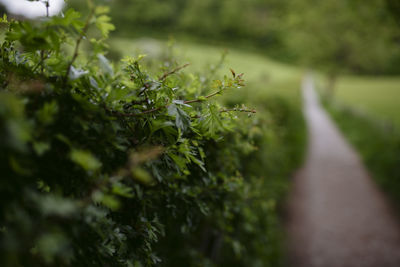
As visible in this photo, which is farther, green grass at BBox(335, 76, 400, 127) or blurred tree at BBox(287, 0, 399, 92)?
green grass at BBox(335, 76, 400, 127)

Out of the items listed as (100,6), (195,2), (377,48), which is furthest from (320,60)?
(195,2)

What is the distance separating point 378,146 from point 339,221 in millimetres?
5561

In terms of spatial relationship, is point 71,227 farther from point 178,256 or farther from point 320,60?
point 320,60

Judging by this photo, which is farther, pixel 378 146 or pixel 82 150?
pixel 378 146

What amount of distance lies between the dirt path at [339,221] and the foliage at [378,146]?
1.22ft

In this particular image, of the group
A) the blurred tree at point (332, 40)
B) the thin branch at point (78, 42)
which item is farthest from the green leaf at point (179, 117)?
the blurred tree at point (332, 40)

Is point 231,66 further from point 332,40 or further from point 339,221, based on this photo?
point 332,40

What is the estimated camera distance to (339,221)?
6250 mm

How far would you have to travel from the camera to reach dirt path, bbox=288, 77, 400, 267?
512 centimetres

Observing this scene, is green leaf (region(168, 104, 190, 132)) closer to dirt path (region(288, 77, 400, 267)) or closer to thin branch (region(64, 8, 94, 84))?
thin branch (region(64, 8, 94, 84))

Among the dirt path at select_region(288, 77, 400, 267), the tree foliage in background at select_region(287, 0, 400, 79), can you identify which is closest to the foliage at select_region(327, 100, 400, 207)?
the dirt path at select_region(288, 77, 400, 267)

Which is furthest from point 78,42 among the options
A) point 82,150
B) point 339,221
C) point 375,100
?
point 375,100

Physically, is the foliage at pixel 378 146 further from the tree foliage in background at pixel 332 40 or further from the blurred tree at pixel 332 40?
the blurred tree at pixel 332 40

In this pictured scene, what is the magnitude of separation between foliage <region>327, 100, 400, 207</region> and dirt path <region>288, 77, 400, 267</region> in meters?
0.37
